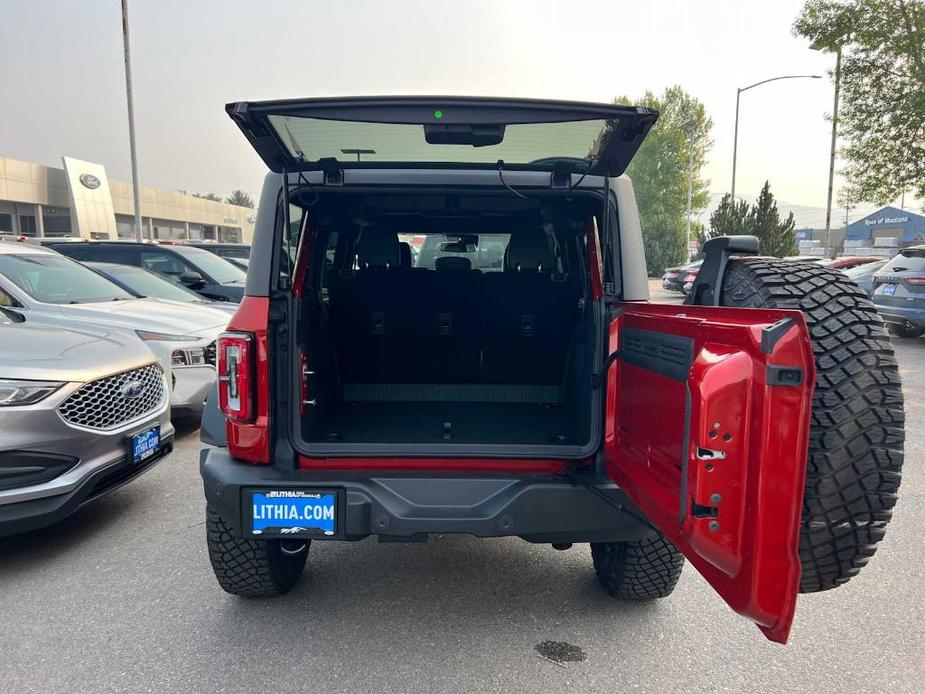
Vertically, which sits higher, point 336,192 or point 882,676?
point 336,192

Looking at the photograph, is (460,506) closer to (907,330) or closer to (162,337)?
(162,337)

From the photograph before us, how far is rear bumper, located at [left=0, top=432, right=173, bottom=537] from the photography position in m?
3.00

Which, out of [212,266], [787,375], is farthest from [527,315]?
[212,266]

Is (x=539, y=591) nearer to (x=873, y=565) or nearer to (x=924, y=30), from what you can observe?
(x=873, y=565)

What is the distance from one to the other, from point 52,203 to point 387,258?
3533 cm

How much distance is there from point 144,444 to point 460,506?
7.41ft

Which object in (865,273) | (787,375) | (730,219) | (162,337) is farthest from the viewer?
(730,219)

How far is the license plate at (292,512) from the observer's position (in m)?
2.33

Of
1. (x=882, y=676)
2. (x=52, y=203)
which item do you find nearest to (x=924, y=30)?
(x=882, y=676)

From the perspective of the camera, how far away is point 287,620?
9.07ft

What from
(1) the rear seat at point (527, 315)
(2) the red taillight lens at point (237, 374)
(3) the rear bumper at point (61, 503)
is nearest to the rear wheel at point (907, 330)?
(1) the rear seat at point (527, 315)

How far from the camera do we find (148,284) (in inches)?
298

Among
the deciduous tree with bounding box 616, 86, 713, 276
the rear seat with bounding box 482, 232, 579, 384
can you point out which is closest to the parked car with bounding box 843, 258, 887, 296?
the rear seat with bounding box 482, 232, 579, 384

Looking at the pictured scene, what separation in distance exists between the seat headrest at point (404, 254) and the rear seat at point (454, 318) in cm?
9
